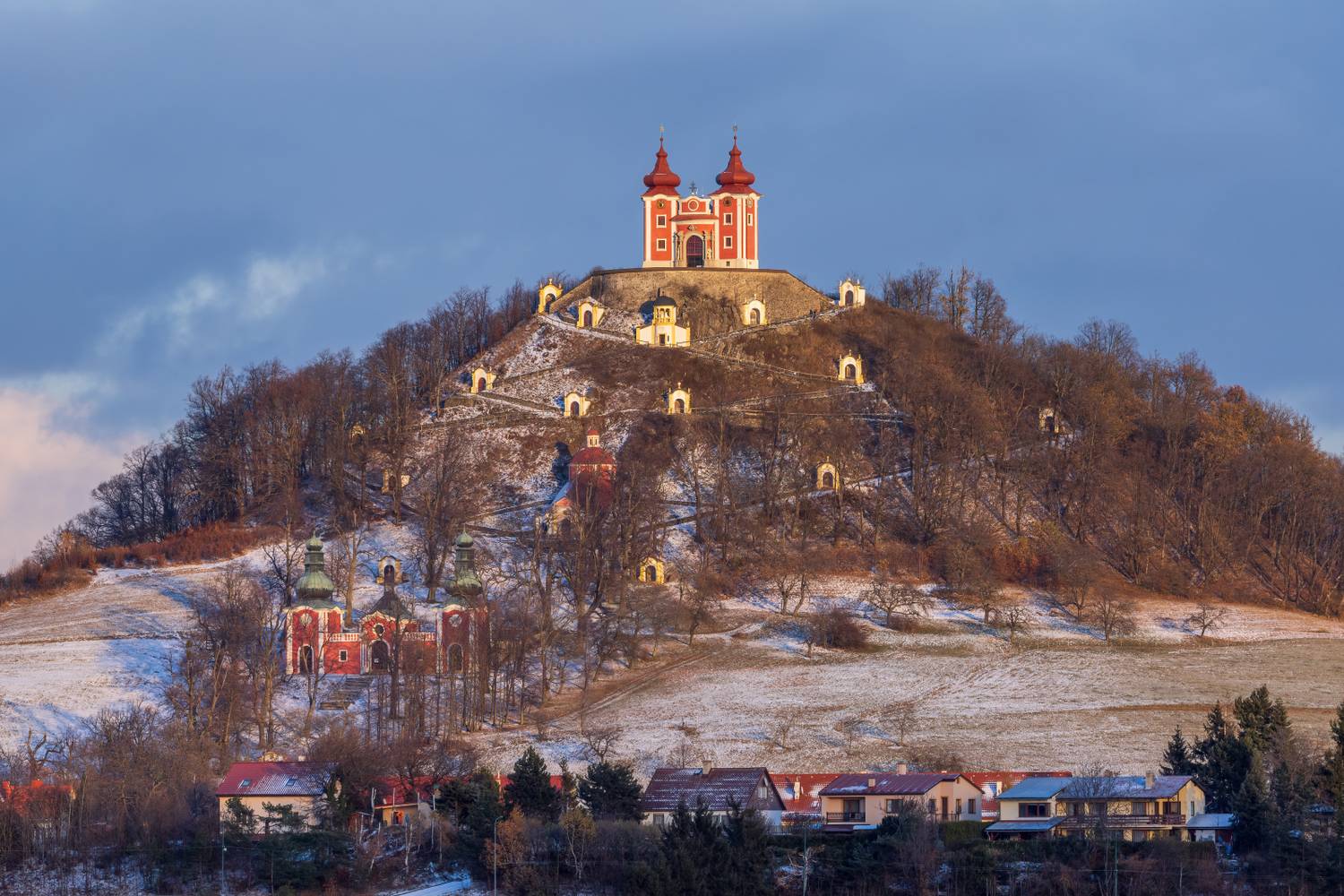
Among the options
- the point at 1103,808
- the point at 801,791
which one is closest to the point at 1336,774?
the point at 1103,808

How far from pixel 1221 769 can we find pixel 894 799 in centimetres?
951

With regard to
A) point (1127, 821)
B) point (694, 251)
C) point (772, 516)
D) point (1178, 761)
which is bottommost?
point (1127, 821)

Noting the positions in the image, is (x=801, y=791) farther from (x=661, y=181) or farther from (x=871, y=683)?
(x=661, y=181)

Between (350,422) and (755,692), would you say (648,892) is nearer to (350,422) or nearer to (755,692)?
(755,692)

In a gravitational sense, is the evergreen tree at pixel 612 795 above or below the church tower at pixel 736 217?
below

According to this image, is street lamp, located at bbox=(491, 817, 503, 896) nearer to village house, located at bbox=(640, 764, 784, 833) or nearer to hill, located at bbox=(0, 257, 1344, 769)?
village house, located at bbox=(640, 764, 784, 833)

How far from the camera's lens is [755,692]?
99062mm

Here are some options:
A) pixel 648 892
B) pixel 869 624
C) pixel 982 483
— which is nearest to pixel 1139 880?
pixel 648 892

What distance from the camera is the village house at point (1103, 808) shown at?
7269 centimetres

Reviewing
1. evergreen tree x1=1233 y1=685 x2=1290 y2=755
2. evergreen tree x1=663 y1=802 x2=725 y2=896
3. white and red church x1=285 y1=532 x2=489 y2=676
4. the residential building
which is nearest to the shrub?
white and red church x1=285 y1=532 x2=489 y2=676

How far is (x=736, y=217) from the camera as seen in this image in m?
150

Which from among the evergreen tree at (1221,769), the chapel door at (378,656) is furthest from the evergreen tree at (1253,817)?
the chapel door at (378,656)

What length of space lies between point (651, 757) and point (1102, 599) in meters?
32.6

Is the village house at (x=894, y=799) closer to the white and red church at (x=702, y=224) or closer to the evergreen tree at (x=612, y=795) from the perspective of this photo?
the evergreen tree at (x=612, y=795)
